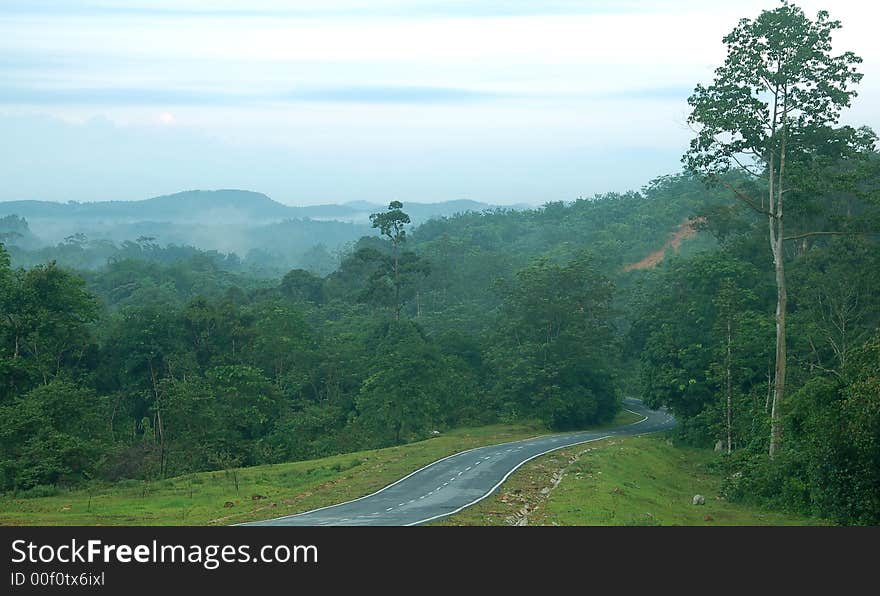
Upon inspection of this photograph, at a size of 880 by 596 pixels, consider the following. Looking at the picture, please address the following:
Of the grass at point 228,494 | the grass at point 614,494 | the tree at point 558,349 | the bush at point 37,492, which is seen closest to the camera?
the grass at point 614,494

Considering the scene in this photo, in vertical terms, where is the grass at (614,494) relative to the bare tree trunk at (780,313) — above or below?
below

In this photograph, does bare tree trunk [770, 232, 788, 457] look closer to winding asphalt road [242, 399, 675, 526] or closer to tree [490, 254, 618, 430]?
winding asphalt road [242, 399, 675, 526]

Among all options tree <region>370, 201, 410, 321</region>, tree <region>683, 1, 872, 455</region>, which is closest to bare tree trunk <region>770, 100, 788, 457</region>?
tree <region>683, 1, 872, 455</region>

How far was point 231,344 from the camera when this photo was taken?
201ft

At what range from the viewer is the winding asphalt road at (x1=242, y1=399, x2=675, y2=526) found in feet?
84.2

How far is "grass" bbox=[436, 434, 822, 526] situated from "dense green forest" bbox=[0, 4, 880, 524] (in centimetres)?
183

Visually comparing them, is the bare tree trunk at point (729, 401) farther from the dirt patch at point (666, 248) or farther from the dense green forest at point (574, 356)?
the dirt patch at point (666, 248)

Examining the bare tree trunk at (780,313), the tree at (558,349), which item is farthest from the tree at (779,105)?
the tree at (558,349)

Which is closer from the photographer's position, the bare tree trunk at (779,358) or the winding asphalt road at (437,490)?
the winding asphalt road at (437,490)

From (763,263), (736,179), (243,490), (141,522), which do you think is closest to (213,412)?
(243,490)

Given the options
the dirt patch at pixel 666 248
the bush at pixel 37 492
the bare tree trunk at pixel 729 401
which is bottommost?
the bush at pixel 37 492

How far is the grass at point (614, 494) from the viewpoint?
1035 inches

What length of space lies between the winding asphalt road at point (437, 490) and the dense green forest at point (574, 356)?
832 centimetres
